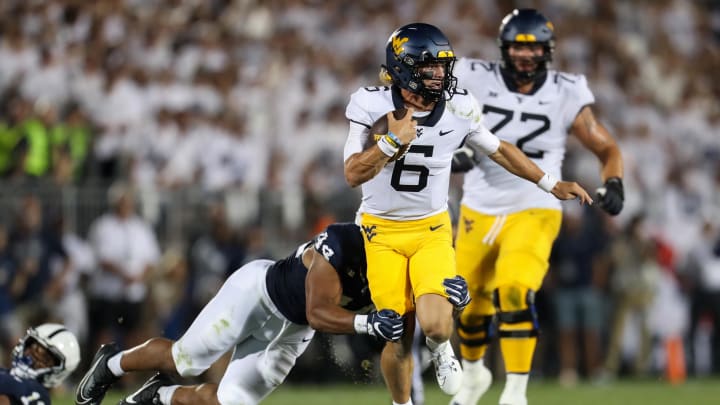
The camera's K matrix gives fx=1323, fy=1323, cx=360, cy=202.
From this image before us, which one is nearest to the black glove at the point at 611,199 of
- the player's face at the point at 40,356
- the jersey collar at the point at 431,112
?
the jersey collar at the point at 431,112

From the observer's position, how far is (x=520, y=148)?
9.25 metres

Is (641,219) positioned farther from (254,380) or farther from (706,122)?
(254,380)

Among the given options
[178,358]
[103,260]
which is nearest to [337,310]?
[178,358]

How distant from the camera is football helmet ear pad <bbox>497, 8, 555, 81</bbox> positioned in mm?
9258

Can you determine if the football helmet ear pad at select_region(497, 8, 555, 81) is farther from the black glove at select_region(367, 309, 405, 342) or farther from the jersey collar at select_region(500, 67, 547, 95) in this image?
the black glove at select_region(367, 309, 405, 342)

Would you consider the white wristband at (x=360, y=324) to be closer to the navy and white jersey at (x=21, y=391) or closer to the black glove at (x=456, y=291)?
the black glove at (x=456, y=291)

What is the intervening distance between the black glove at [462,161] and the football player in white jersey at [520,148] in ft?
0.06

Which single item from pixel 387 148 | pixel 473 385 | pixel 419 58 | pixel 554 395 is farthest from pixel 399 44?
pixel 554 395

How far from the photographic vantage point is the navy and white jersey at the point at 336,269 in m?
7.91

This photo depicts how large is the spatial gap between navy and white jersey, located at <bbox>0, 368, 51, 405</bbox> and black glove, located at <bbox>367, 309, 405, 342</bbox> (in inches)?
79.3

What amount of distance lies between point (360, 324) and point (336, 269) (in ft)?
1.73

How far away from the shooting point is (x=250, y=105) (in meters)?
16.1

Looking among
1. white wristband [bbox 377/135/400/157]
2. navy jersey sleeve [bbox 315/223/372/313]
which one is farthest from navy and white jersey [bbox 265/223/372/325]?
white wristband [bbox 377/135/400/157]

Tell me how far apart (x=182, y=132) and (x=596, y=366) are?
5567mm
